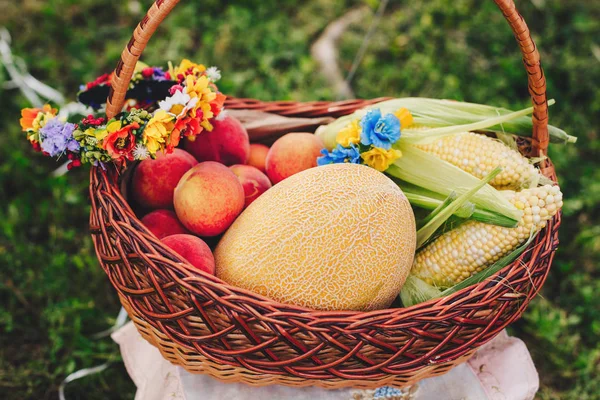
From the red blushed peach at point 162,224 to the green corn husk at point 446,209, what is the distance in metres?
0.65

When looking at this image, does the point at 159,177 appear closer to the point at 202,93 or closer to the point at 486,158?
the point at 202,93

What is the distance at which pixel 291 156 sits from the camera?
146 cm

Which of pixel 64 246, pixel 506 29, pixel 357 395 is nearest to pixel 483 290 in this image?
pixel 357 395

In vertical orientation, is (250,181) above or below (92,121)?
below

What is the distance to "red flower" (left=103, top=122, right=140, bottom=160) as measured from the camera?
1.16 m

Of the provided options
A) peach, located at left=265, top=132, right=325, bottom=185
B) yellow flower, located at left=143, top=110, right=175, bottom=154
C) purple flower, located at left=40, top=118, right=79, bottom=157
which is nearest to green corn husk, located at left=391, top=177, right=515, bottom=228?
peach, located at left=265, top=132, right=325, bottom=185

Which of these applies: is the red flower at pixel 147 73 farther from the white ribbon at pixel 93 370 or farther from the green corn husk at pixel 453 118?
the white ribbon at pixel 93 370

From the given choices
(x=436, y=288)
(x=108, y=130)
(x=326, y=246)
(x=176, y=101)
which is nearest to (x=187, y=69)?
(x=176, y=101)

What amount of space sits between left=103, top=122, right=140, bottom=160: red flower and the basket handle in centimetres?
9

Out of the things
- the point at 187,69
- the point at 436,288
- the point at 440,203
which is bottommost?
the point at 436,288

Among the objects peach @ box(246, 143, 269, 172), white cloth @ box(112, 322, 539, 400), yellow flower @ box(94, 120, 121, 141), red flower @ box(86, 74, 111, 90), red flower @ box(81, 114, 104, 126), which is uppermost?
red flower @ box(86, 74, 111, 90)

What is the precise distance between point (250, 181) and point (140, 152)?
0.33 metres

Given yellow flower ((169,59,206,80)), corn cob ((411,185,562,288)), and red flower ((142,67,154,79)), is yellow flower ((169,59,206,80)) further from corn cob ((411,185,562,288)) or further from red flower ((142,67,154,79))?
corn cob ((411,185,562,288))

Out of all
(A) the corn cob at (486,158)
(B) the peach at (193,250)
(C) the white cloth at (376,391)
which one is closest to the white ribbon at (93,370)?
(C) the white cloth at (376,391)
